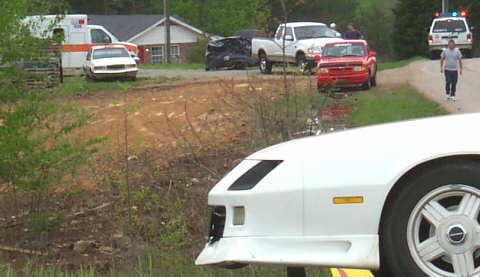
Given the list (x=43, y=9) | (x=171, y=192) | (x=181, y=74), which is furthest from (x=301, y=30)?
(x=171, y=192)

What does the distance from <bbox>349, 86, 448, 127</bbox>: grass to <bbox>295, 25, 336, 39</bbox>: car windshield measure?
8332mm

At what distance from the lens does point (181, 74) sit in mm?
40281

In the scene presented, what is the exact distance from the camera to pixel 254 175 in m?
5.50

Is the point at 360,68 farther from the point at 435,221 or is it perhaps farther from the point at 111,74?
the point at 435,221

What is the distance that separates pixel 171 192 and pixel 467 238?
1004 cm

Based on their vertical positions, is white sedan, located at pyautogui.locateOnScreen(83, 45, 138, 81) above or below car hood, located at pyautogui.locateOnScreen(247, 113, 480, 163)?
below

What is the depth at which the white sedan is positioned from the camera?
3803cm

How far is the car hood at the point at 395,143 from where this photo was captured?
5.25 metres

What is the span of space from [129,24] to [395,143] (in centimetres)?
7374

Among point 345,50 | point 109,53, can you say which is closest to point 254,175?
point 345,50

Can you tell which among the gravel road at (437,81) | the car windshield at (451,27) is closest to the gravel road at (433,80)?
the gravel road at (437,81)

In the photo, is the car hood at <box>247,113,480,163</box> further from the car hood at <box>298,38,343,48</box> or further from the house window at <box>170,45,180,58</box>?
the house window at <box>170,45,180,58</box>

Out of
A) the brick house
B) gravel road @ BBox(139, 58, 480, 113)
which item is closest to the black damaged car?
gravel road @ BBox(139, 58, 480, 113)

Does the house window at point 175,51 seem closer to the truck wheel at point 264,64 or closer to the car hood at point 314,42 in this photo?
the truck wheel at point 264,64
